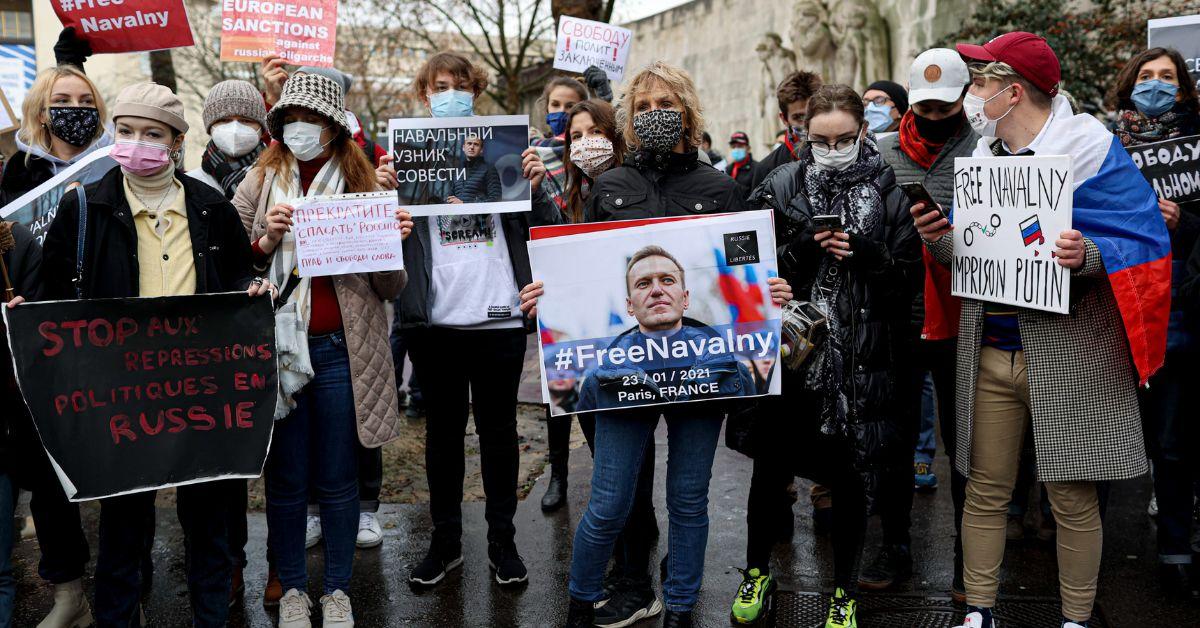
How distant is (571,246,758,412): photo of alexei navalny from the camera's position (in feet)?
11.4

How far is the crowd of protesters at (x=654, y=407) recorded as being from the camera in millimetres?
3430

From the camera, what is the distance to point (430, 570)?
440 centimetres

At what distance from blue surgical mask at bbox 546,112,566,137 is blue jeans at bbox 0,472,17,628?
326 centimetres

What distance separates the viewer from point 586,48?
25.4 ft

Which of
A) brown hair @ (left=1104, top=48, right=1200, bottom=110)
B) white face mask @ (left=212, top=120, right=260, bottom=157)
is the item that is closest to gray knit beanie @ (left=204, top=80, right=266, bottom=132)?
white face mask @ (left=212, top=120, right=260, bottom=157)

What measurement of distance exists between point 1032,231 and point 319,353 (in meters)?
2.70

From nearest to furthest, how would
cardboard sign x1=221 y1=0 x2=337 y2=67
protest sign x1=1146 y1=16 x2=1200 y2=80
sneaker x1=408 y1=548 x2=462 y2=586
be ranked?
sneaker x1=408 y1=548 x2=462 y2=586, protest sign x1=1146 y1=16 x2=1200 y2=80, cardboard sign x1=221 y1=0 x2=337 y2=67

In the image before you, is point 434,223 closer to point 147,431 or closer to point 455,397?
point 455,397

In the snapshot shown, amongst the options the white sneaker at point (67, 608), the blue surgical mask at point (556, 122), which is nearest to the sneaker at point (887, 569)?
the blue surgical mask at point (556, 122)

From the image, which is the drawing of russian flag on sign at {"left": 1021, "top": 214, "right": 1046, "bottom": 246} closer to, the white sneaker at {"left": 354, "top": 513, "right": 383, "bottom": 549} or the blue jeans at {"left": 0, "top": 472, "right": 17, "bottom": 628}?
the white sneaker at {"left": 354, "top": 513, "right": 383, "bottom": 549}

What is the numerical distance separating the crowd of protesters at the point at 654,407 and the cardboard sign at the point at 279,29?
1635 millimetres

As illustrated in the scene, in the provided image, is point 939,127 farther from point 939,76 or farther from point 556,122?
point 556,122

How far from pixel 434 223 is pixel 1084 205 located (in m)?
2.56

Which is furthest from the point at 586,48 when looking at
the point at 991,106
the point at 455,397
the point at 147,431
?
the point at 147,431
